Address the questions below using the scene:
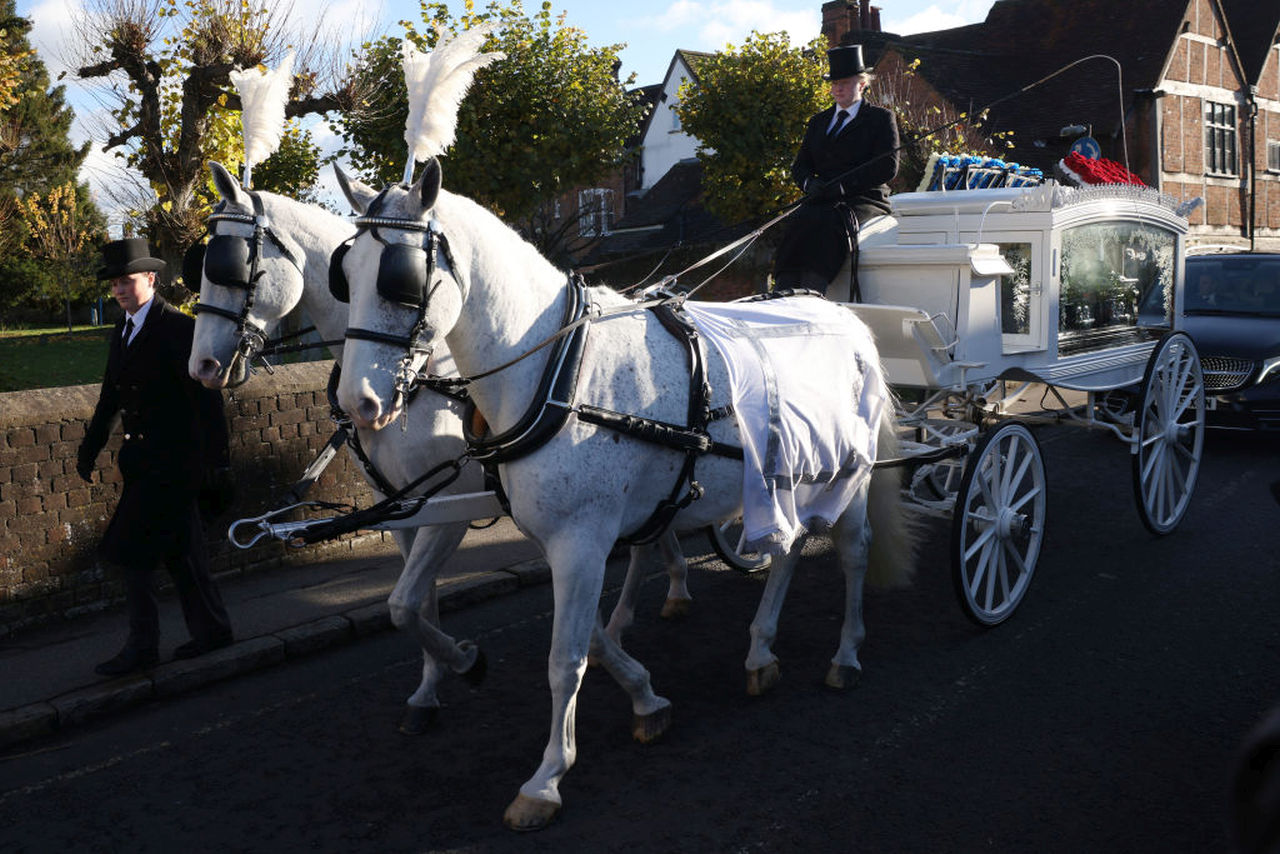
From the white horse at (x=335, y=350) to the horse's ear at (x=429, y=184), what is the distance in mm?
1203

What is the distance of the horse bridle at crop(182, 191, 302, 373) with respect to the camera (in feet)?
14.3

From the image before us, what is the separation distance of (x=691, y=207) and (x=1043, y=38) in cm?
1229

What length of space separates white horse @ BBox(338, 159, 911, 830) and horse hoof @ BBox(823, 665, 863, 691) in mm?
1142

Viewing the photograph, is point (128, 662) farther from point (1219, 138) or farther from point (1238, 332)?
point (1219, 138)

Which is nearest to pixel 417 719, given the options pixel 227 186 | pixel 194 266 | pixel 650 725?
pixel 650 725

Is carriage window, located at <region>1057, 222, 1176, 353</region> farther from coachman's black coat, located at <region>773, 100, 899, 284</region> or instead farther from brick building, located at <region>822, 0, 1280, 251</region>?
brick building, located at <region>822, 0, 1280, 251</region>

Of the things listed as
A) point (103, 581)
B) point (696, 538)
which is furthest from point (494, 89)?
point (103, 581)

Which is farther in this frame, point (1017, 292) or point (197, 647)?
point (1017, 292)

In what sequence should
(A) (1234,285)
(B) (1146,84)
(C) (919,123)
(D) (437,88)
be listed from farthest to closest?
(B) (1146,84) < (C) (919,123) < (A) (1234,285) < (D) (437,88)

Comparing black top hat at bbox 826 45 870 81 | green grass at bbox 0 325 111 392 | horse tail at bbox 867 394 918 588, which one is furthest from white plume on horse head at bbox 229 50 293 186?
green grass at bbox 0 325 111 392

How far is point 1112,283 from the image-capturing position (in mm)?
7188

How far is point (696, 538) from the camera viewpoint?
8.05 m

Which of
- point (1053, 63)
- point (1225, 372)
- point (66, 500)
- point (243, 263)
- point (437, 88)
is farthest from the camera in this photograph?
point (1053, 63)

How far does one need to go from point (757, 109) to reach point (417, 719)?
16779 mm
